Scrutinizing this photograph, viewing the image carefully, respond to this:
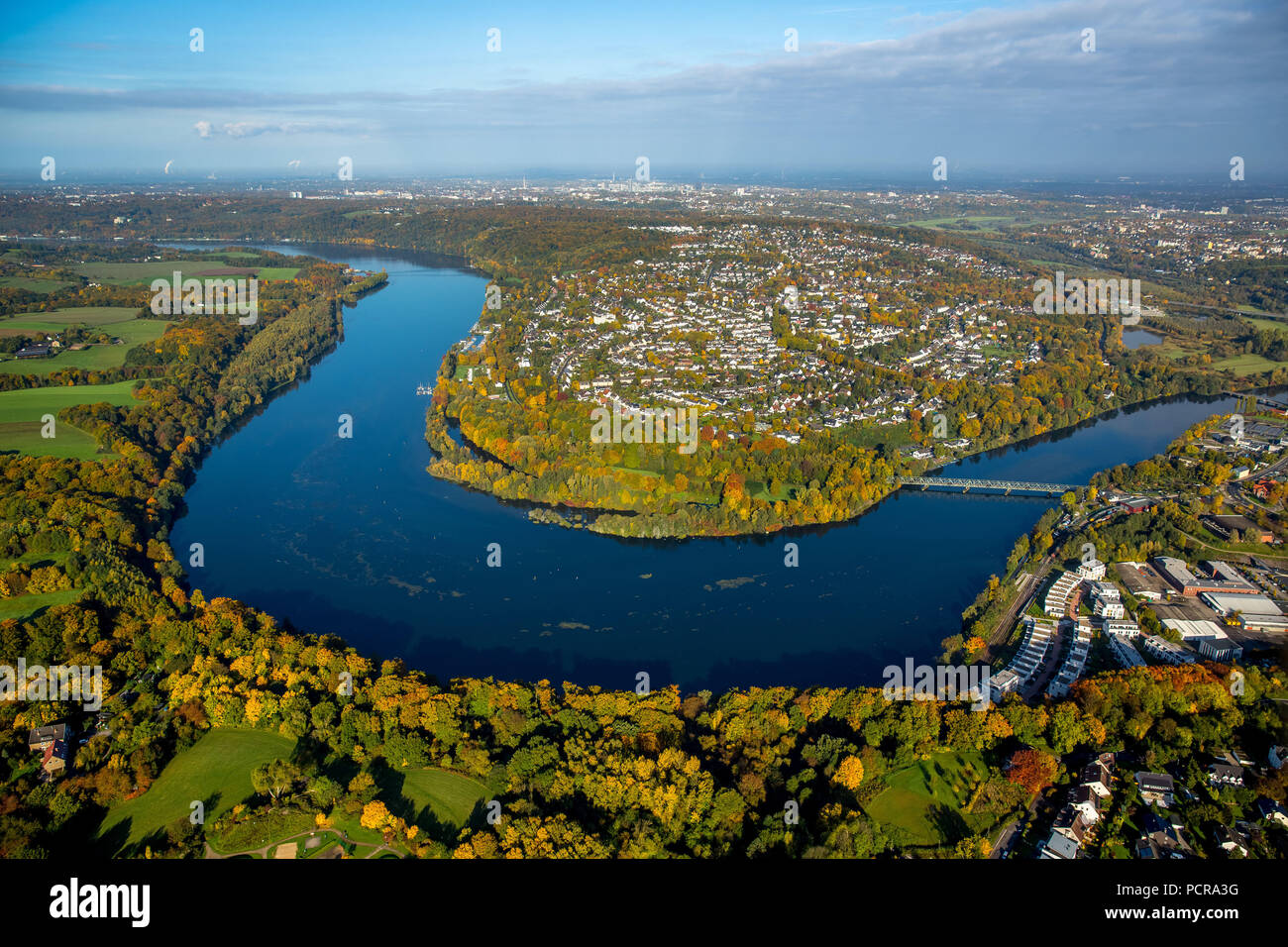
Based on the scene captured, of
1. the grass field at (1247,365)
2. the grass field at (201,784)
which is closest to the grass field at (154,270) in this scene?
the grass field at (201,784)

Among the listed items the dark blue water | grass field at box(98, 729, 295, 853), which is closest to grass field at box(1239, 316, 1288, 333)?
the dark blue water

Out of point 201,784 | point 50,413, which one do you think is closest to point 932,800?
point 201,784

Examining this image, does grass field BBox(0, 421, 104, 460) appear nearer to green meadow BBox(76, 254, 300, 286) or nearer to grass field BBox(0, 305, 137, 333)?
grass field BBox(0, 305, 137, 333)

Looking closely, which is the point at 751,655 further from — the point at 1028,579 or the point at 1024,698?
the point at 1028,579

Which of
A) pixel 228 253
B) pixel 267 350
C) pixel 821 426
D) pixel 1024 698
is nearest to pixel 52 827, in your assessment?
pixel 1024 698

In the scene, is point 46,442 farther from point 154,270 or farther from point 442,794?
point 154,270

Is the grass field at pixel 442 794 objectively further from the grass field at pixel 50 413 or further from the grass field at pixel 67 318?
the grass field at pixel 67 318
